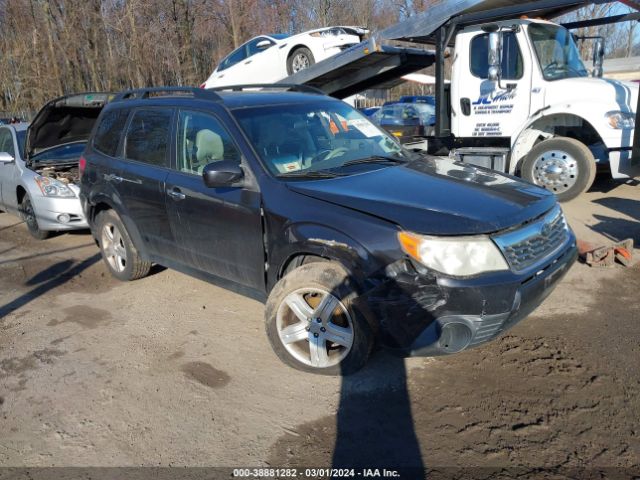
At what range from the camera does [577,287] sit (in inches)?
188

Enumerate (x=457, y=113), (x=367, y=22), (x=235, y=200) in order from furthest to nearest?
1. (x=367, y=22)
2. (x=457, y=113)
3. (x=235, y=200)

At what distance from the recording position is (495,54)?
7.08 metres

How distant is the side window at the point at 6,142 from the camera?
792cm

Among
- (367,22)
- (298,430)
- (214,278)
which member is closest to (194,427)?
(298,430)

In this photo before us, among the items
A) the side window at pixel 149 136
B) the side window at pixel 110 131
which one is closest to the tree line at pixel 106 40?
the side window at pixel 110 131

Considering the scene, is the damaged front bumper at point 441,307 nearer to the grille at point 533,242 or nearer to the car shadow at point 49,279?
the grille at point 533,242

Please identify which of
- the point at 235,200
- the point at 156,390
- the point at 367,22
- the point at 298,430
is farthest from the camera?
the point at 367,22

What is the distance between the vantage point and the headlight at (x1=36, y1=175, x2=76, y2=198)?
6.95 m

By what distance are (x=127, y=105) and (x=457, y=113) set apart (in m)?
5.08

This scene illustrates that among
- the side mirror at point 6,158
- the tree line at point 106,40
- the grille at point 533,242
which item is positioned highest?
the tree line at point 106,40

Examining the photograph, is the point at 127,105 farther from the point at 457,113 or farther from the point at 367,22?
the point at 367,22

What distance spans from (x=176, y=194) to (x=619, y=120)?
5.99 m

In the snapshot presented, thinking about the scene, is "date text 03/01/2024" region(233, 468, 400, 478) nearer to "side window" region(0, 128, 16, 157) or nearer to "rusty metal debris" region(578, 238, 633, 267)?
"rusty metal debris" region(578, 238, 633, 267)

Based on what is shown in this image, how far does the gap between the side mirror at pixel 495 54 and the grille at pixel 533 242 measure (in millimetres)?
4244
